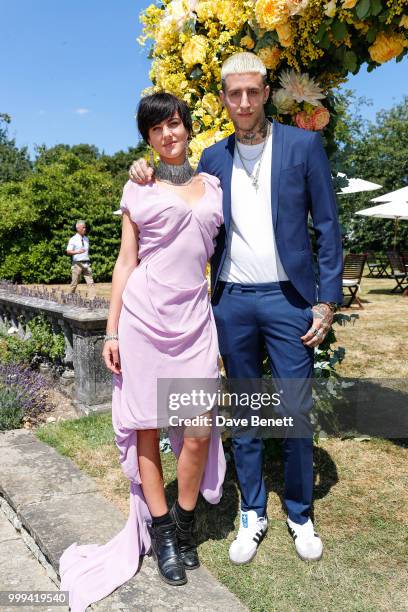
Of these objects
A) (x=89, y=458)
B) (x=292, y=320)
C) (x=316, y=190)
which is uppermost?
(x=316, y=190)

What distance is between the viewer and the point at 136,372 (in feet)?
8.09

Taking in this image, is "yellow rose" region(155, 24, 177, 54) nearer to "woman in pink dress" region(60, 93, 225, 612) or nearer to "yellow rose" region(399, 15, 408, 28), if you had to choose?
"woman in pink dress" region(60, 93, 225, 612)

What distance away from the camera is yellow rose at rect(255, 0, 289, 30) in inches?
107

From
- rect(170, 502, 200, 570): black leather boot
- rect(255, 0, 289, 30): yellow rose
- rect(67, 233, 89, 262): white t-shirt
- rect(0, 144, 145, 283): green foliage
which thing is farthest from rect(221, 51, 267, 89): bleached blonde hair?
rect(0, 144, 145, 283): green foliage

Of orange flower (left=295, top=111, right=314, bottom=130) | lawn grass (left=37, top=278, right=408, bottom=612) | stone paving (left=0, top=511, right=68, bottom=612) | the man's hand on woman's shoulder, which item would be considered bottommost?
stone paving (left=0, top=511, right=68, bottom=612)

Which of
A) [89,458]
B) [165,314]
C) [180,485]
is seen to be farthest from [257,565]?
[89,458]

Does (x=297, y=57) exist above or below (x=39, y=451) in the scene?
above

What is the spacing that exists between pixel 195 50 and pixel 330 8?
829 mm

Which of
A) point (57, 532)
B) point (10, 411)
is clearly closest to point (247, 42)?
point (57, 532)

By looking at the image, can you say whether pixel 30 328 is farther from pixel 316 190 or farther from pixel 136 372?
pixel 316 190

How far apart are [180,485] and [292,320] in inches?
36.4

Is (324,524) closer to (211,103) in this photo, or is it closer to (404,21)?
(211,103)

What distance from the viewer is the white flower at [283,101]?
9.93 ft

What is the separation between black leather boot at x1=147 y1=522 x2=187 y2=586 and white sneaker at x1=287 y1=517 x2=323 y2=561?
60 centimetres
